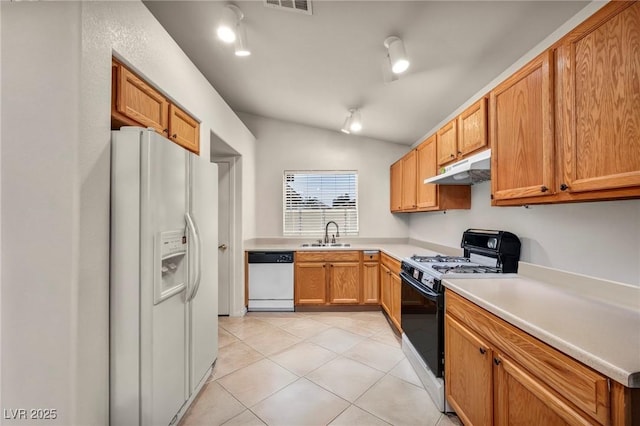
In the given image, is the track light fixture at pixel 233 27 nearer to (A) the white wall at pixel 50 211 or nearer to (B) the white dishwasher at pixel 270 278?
(A) the white wall at pixel 50 211

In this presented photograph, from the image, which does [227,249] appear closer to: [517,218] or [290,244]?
[290,244]

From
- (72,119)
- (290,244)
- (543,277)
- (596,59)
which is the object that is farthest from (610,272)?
(290,244)

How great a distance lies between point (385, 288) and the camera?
331cm

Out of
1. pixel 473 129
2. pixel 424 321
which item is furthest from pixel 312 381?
pixel 473 129

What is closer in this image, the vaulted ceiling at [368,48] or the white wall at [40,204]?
the white wall at [40,204]

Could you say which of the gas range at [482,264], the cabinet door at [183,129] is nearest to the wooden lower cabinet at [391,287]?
the gas range at [482,264]

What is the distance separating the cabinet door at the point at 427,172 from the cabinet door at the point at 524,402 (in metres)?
1.73

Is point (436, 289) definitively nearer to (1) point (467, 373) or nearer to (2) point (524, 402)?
(1) point (467, 373)

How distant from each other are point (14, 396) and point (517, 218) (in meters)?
3.01

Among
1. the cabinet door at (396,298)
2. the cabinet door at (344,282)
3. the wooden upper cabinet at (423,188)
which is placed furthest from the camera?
the cabinet door at (344,282)

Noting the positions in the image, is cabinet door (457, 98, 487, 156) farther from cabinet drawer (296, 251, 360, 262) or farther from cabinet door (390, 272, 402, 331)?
cabinet drawer (296, 251, 360, 262)

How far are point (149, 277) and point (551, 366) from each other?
1.75 m

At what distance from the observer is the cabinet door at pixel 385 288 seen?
3.15 metres

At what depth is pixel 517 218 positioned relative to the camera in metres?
1.97
